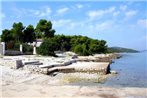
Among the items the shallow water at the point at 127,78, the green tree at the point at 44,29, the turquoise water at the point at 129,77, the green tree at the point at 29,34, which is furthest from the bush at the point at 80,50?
the shallow water at the point at 127,78

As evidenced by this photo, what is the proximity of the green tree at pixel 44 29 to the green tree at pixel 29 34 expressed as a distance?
2048 mm

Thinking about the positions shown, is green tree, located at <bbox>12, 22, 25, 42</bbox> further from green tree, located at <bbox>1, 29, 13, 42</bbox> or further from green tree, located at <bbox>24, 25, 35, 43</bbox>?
green tree, located at <bbox>1, 29, 13, 42</bbox>

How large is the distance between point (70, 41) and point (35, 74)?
78.2 metres

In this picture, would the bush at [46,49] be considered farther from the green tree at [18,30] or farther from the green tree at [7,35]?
the green tree at [7,35]

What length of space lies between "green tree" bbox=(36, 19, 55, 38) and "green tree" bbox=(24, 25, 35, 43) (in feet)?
6.72

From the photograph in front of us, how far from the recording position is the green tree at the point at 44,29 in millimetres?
80625

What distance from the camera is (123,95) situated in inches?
603

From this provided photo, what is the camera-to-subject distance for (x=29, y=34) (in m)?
79.1

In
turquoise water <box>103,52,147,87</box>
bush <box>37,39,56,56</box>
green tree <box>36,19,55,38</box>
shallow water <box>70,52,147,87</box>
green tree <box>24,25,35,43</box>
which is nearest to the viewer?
shallow water <box>70,52,147,87</box>

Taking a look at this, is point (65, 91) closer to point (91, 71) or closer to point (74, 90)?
point (74, 90)

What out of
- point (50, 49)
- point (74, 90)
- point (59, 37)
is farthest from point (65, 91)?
point (59, 37)

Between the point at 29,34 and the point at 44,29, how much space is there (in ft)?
13.8

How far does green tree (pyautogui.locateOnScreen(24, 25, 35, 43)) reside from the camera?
78600 millimetres

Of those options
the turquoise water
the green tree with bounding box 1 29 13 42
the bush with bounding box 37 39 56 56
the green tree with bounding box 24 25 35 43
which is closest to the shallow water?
the turquoise water
